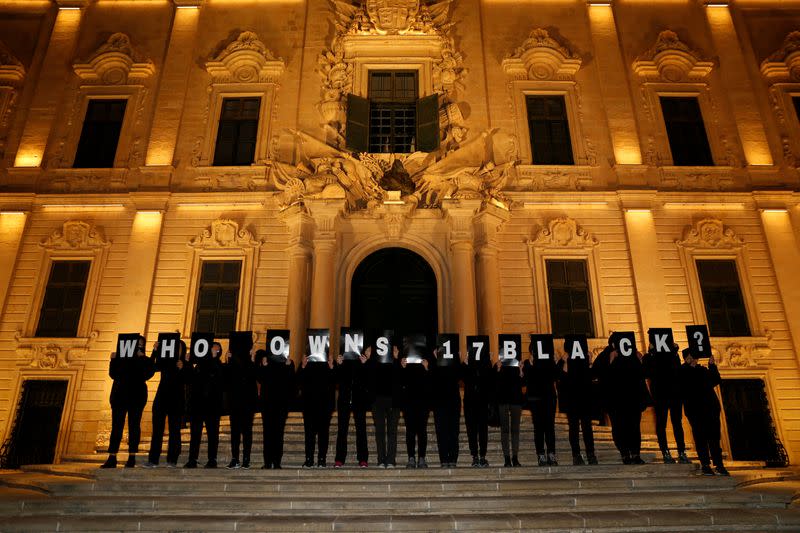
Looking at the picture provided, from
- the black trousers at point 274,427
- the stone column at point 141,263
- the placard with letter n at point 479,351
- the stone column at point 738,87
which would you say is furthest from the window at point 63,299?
the stone column at point 738,87

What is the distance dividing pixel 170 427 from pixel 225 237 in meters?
6.51

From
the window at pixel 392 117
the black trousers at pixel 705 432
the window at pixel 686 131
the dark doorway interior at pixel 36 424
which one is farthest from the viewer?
the window at pixel 686 131

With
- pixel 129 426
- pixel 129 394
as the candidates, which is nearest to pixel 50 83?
pixel 129 394

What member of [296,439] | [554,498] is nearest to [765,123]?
[554,498]


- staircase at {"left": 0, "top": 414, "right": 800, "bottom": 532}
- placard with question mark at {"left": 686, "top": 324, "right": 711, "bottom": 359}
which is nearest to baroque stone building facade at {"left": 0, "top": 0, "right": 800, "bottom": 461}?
placard with question mark at {"left": 686, "top": 324, "right": 711, "bottom": 359}

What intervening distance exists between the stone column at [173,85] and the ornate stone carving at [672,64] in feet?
42.5

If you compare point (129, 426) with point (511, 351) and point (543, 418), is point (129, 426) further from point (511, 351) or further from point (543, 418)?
point (543, 418)

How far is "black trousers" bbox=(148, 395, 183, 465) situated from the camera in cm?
792

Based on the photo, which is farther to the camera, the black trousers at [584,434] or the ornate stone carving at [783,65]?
the ornate stone carving at [783,65]

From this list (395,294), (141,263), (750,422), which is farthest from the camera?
(395,294)

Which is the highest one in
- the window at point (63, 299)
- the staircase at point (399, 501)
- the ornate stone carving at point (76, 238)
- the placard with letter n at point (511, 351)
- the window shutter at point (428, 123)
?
the window shutter at point (428, 123)

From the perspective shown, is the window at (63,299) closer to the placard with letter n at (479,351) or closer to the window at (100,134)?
the window at (100,134)

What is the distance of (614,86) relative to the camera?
15359 millimetres

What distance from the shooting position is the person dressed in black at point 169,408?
793cm
